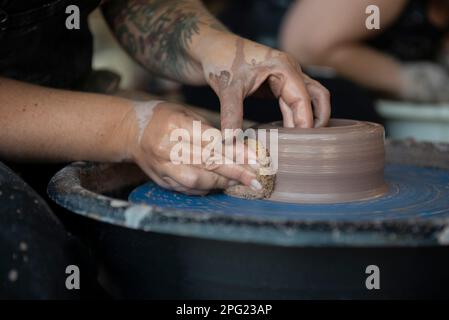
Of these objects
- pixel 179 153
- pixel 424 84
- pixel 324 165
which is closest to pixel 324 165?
pixel 324 165

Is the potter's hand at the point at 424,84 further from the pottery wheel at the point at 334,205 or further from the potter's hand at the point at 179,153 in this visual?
the potter's hand at the point at 179,153

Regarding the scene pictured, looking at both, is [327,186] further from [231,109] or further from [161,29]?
[161,29]

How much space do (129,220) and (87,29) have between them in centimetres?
86

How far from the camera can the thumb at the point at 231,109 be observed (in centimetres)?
121

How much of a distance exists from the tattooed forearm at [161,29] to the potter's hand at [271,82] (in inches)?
7.4

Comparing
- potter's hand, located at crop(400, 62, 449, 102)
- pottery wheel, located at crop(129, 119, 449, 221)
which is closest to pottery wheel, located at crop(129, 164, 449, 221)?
pottery wheel, located at crop(129, 119, 449, 221)

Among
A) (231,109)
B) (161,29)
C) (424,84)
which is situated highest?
(161,29)

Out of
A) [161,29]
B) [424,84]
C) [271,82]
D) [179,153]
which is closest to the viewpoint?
[179,153]

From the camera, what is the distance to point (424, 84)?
2807mm

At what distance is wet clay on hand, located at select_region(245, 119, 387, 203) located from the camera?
1.21 m

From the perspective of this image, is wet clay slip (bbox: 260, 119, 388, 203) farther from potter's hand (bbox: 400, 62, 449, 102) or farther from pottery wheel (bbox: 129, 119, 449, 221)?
potter's hand (bbox: 400, 62, 449, 102)

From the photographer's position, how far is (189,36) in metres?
1.52

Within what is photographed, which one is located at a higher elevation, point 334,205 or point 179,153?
point 179,153

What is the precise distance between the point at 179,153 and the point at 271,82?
277 mm
